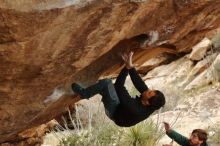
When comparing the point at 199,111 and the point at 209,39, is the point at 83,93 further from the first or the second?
the point at 209,39

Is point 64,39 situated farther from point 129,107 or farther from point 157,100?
point 157,100

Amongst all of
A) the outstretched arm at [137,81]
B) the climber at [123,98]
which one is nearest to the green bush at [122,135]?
the climber at [123,98]

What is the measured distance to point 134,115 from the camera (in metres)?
6.21

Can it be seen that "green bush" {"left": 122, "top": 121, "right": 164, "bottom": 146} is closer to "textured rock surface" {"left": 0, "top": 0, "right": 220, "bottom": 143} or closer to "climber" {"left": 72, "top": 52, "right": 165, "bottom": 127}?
"textured rock surface" {"left": 0, "top": 0, "right": 220, "bottom": 143}

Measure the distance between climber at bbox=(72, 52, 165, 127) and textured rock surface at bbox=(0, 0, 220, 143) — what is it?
0.31 meters

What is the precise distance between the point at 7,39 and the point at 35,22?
1.12 ft

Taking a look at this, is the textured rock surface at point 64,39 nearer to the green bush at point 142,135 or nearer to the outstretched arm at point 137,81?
the outstretched arm at point 137,81

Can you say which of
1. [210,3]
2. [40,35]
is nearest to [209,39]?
[210,3]

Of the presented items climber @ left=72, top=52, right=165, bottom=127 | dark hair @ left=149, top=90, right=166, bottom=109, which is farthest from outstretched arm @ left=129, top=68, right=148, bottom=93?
dark hair @ left=149, top=90, right=166, bottom=109

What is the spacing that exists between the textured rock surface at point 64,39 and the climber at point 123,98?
311 millimetres

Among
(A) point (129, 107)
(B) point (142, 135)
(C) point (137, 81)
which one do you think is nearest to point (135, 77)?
(C) point (137, 81)

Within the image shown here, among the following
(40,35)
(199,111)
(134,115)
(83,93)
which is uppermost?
(40,35)

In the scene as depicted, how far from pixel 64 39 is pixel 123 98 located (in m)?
1.14

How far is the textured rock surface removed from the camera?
5141mm
